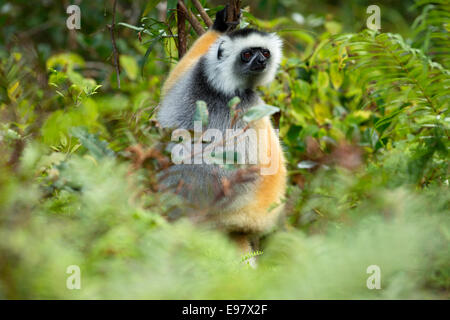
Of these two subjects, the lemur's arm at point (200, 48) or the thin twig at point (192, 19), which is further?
the lemur's arm at point (200, 48)

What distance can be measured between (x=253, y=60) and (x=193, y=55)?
2.12ft

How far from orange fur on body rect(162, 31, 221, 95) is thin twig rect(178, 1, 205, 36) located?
0.37 feet

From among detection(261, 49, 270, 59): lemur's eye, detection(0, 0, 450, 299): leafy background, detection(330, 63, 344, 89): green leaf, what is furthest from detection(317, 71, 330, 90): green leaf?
detection(0, 0, 450, 299): leafy background

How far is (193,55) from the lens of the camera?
4.96m

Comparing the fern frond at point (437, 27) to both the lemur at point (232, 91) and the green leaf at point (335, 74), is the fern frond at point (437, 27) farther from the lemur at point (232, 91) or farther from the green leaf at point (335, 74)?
the lemur at point (232, 91)

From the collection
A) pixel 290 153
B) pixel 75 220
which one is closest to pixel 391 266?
pixel 75 220

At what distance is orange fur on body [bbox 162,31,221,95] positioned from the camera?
16.0 feet

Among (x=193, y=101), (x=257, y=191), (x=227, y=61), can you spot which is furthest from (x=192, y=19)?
(x=257, y=191)

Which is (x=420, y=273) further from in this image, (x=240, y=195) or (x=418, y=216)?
(x=240, y=195)

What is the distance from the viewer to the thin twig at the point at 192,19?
178 inches

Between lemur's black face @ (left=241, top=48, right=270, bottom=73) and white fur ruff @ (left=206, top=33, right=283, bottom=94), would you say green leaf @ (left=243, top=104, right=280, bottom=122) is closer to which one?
white fur ruff @ (left=206, top=33, right=283, bottom=94)

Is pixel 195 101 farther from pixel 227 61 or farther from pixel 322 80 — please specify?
pixel 322 80

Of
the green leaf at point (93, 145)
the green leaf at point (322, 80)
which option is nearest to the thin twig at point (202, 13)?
the green leaf at point (322, 80)
